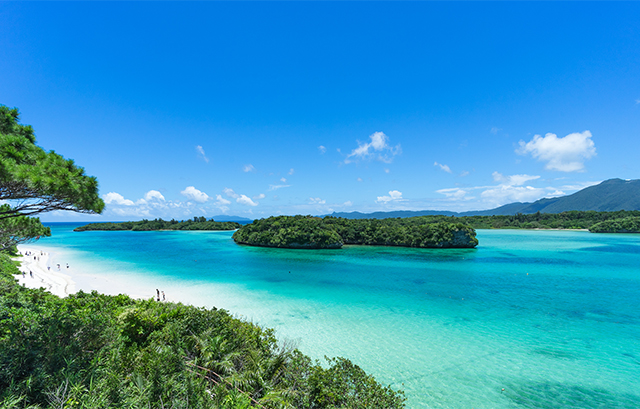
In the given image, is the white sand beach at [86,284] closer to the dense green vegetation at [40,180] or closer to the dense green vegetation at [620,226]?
the dense green vegetation at [40,180]

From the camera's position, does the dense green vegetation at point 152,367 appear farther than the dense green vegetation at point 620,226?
No

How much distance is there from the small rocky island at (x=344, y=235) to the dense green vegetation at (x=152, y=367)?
6037cm

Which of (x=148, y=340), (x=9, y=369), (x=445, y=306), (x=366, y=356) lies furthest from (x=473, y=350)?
(x=9, y=369)

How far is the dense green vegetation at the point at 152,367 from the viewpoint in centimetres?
536

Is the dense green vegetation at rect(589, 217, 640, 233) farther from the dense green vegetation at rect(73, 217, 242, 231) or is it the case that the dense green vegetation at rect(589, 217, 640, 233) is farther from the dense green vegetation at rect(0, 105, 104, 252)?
the dense green vegetation at rect(73, 217, 242, 231)

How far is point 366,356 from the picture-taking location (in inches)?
549

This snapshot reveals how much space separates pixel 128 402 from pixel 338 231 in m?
76.6

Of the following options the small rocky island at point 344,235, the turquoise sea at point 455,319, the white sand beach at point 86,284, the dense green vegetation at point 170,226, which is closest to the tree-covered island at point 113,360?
the turquoise sea at point 455,319

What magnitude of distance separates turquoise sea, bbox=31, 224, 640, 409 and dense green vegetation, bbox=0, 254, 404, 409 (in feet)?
9.59

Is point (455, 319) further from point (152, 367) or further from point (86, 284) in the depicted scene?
point (86, 284)

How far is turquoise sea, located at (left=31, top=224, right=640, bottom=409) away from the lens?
11.6 m

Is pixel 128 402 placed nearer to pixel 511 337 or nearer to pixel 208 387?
pixel 208 387

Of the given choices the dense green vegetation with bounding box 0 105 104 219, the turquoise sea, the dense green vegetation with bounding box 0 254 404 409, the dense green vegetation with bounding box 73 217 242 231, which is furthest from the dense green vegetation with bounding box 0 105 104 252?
the dense green vegetation with bounding box 73 217 242 231

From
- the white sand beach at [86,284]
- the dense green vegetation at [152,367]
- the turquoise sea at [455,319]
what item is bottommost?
the turquoise sea at [455,319]
